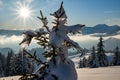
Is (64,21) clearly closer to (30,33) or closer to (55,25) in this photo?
(55,25)

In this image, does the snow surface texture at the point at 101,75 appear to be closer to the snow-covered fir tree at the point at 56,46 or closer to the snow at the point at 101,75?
the snow at the point at 101,75

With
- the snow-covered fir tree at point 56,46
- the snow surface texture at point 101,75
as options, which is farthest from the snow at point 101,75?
the snow-covered fir tree at point 56,46

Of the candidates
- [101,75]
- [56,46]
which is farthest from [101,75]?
[56,46]

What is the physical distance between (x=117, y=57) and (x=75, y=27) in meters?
68.7

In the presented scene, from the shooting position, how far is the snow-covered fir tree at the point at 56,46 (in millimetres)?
5477

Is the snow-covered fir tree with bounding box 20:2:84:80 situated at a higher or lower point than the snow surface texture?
higher

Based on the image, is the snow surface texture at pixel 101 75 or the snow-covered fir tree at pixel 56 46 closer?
the snow-covered fir tree at pixel 56 46

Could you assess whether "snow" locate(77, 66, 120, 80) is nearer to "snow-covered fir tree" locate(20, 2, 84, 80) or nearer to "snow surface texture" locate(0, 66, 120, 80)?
"snow surface texture" locate(0, 66, 120, 80)

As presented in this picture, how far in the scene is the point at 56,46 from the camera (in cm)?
534

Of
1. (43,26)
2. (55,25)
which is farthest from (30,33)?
(55,25)

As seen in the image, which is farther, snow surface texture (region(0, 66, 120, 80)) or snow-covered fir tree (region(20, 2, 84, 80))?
snow surface texture (region(0, 66, 120, 80))

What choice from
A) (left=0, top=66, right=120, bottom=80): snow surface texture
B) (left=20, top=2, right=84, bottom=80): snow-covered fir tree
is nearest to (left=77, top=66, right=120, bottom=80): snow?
(left=0, top=66, right=120, bottom=80): snow surface texture

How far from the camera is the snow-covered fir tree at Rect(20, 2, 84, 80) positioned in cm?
548

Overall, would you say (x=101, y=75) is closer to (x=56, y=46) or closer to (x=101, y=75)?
(x=101, y=75)
